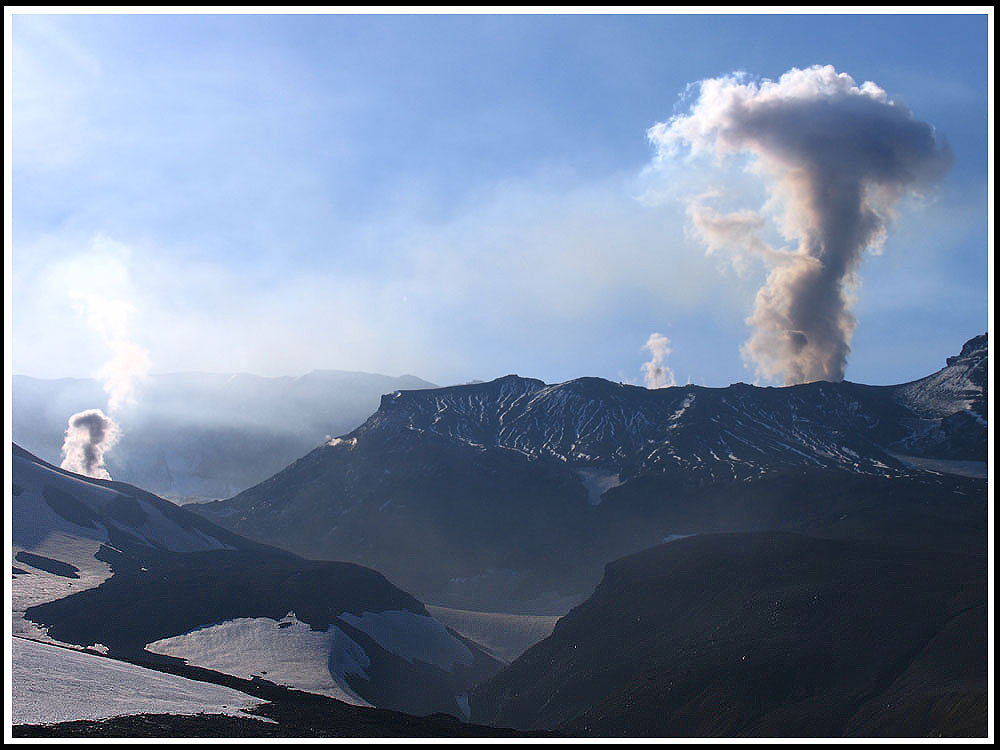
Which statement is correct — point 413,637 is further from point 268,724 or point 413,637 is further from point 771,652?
point 268,724

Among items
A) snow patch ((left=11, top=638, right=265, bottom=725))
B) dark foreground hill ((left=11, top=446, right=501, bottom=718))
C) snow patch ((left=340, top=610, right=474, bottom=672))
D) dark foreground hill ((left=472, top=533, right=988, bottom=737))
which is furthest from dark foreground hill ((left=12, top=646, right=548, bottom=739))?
snow patch ((left=340, top=610, right=474, bottom=672))

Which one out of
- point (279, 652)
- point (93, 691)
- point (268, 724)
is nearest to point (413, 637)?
point (279, 652)

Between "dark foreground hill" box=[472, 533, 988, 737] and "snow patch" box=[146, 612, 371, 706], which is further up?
"dark foreground hill" box=[472, 533, 988, 737]

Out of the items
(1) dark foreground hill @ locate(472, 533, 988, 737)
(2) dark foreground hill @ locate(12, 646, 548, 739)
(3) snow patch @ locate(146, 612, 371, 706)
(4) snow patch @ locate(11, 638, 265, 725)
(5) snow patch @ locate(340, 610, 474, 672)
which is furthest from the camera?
(5) snow patch @ locate(340, 610, 474, 672)

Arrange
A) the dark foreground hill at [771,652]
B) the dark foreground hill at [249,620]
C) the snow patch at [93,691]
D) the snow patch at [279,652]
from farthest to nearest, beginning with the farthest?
the dark foreground hill at [249,620]
the snow patch at [279,652]
the dark foreground hill at [771,652]
the snow patch at [93,691]

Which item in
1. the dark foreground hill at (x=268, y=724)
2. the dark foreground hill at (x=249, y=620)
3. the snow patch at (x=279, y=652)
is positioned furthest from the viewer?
the dark foreground hill at (x=249, y=620)

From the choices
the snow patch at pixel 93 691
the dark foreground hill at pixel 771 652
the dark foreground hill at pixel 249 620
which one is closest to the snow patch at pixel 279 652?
the dark foreground hill at pixel 249 620

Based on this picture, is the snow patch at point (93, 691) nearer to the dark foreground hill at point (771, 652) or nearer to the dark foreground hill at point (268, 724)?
the dark foreground hill at point (268, 724)

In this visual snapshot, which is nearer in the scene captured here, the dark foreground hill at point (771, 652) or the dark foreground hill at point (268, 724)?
the dark foreground hill at point (268, 724)

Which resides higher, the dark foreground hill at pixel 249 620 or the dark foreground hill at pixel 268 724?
the dark foreground hill at pixel 268 724

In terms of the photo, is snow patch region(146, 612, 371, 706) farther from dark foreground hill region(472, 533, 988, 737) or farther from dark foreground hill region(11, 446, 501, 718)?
dark foreground hill region(472, 533, 988, 737)
